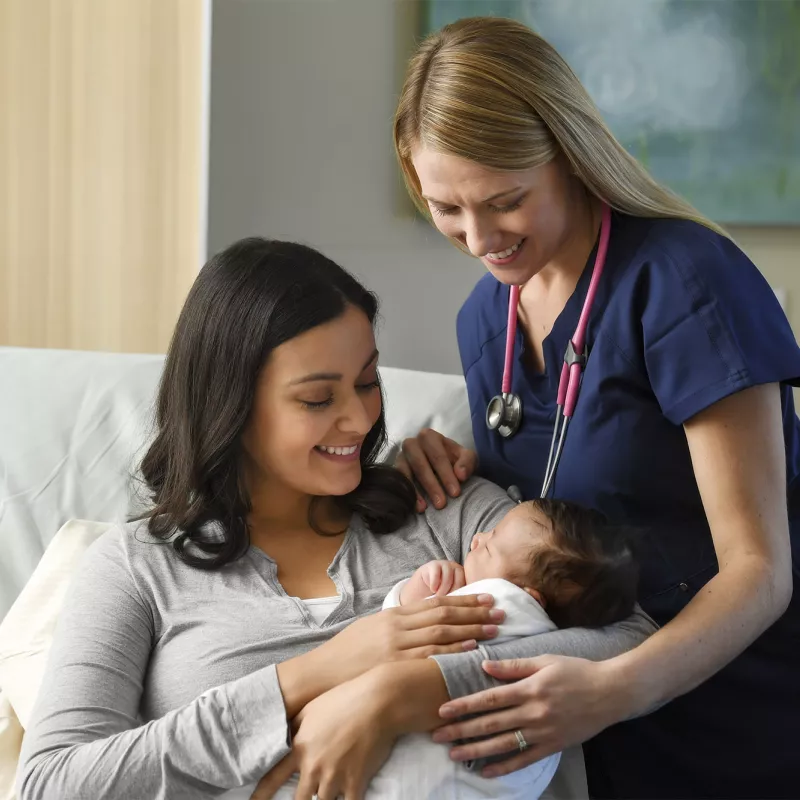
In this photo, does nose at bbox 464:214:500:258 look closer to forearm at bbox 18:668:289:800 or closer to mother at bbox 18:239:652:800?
mother at bbox 18:239:652:800

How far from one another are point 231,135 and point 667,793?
183 centimetres

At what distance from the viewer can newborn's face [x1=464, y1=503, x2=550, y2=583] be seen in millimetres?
1343

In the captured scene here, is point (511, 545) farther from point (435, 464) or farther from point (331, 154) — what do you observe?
point (331, 154)

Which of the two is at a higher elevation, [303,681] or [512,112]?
[512,112]

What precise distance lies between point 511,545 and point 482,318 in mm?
534

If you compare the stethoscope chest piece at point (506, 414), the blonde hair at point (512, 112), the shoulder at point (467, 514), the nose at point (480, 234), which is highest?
the blonde hair at point (512, 112)

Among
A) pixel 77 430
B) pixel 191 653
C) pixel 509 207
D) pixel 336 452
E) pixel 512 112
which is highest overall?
pixel 512 112

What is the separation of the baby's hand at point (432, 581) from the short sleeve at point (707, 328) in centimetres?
37

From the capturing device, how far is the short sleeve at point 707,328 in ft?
4.39

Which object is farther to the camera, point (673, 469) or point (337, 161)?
point (337, 161)

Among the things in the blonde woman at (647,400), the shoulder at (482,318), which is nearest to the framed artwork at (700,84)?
the shoulder at (482,318)

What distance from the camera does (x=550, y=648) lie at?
4.15ft

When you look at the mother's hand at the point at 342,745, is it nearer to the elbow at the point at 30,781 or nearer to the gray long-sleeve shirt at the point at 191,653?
the gray long-sleeve shirt at the point at 191,653

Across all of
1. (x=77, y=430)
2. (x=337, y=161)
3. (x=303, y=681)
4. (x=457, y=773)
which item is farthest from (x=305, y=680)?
(x=337, y=161)
